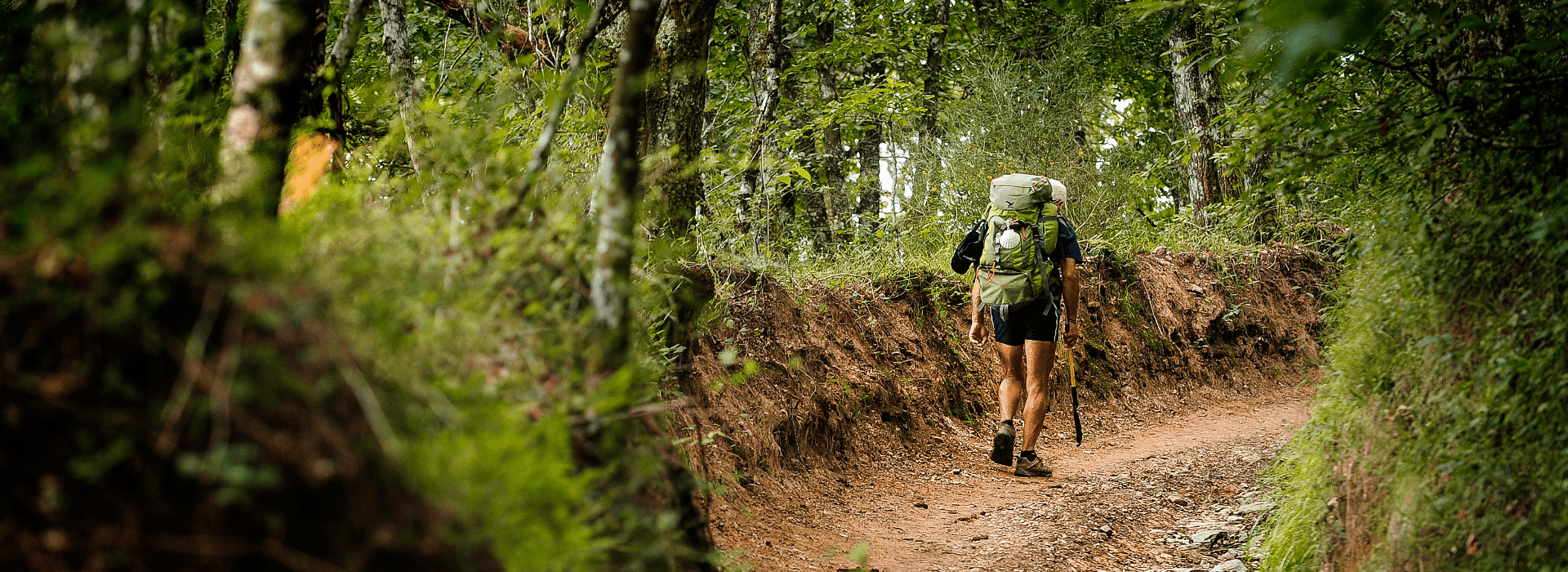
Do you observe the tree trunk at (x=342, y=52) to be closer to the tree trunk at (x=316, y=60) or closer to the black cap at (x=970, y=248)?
the tree trunk at (x=316, y=60)

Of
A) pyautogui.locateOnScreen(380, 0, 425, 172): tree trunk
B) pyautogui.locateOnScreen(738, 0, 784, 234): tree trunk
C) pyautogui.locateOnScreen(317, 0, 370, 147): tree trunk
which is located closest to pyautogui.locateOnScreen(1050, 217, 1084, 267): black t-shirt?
pyautogui.locateOnScreen(738, 0, 784, 234): tree trunk

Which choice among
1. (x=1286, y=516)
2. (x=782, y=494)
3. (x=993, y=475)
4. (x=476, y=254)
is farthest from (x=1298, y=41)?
(x=993, y=475)

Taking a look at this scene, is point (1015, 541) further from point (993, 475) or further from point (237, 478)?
point (237, 478)

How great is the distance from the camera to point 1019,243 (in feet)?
19.6

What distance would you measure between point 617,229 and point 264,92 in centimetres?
90

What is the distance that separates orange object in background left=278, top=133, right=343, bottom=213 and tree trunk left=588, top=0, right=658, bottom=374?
0.78m

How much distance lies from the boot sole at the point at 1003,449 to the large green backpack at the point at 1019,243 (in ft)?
3.00

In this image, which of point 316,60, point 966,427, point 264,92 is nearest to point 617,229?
point 264,92

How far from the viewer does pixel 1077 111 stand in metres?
12.2

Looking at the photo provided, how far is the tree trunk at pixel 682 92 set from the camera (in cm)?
453

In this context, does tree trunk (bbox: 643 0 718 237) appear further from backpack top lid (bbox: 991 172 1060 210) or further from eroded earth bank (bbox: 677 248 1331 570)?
backpack top lid (bbox: 991 172 1060 210)

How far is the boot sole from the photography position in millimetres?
6180

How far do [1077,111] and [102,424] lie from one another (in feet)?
40.8

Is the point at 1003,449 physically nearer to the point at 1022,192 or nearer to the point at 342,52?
the point at 1022,192
